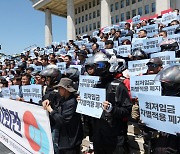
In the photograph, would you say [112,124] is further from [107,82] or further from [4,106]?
[4,106]

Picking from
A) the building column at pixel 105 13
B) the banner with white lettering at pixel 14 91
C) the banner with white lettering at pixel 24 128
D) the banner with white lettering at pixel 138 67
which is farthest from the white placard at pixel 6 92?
the building column at pixel 105 13

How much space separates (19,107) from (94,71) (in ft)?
5.16

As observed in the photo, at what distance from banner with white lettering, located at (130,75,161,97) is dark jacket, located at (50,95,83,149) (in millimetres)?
1302

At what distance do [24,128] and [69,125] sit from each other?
42.6 inches

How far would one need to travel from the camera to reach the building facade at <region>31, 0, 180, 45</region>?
41.5 m

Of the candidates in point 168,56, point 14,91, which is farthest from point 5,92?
point 168,56

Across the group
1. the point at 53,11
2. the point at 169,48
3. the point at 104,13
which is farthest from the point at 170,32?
the point at 53,11

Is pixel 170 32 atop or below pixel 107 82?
atop

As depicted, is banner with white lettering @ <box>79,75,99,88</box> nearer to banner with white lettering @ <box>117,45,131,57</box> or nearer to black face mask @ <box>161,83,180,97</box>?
black face mask @ <box>161,83,180,97</box>

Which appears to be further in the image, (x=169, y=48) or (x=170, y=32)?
(x=170, y=32)

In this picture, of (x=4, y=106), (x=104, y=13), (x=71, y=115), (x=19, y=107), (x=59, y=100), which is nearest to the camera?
(x=71, y=115)

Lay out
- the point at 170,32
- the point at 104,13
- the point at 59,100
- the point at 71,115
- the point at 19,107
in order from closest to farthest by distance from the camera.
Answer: the point at 71,115 < the point at 59,100 < the point at 19,107 < the point at 170,32 < the point at 104,13

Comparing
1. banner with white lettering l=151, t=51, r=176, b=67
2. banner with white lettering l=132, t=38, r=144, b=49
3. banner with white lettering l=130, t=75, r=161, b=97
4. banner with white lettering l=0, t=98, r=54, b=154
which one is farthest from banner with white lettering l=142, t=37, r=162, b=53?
banner with white lettering l=0, t=98, r=54, b=154

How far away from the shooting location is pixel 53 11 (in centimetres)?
6366
